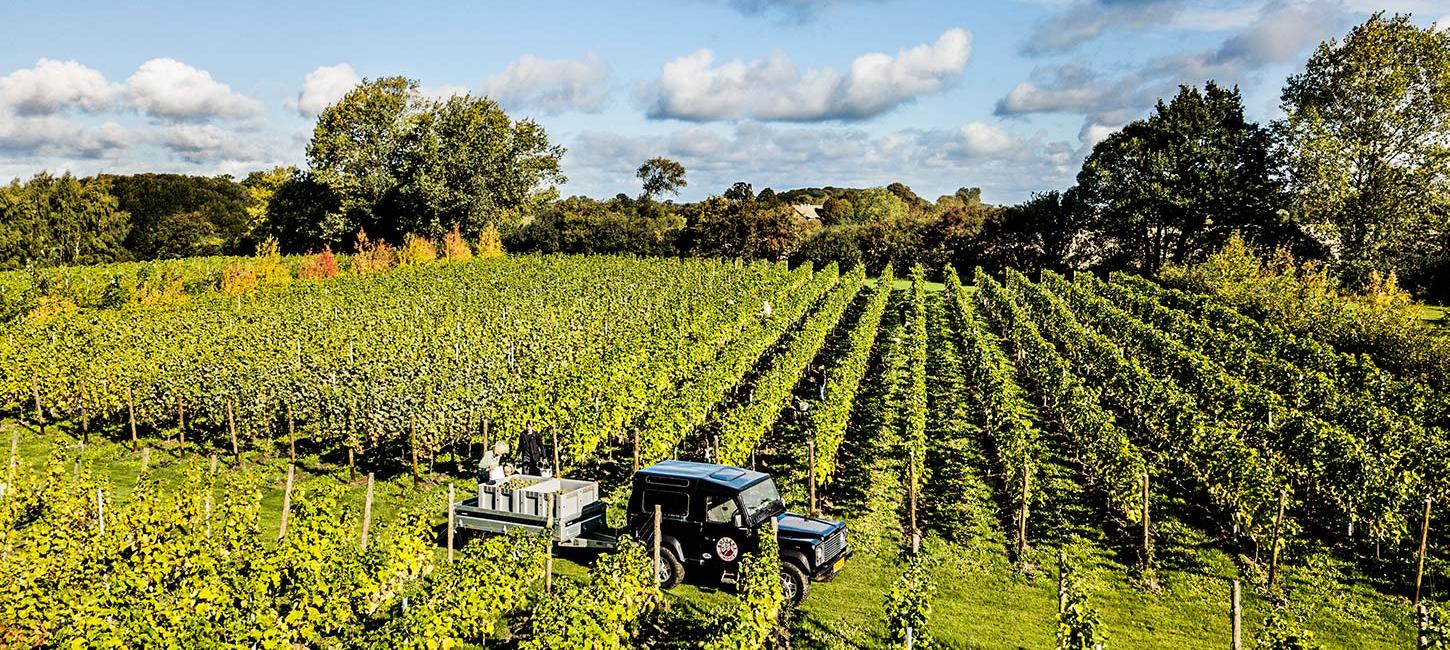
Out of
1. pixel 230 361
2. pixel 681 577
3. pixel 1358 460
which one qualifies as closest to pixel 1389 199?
pixel 1358 460

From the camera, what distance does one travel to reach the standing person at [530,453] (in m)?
14.1

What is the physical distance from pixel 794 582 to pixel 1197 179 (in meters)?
43.2

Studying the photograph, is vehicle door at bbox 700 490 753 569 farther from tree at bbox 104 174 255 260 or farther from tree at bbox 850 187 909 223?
tree at bbox 850 187 909 223

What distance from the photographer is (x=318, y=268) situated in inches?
1598

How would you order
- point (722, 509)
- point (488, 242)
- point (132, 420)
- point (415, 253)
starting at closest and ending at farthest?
1. point (722, 509)
2. point (132, 420)
3. point (415, 253)
4. point (488, 242)

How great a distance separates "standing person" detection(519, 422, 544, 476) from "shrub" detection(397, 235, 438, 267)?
3411 cm

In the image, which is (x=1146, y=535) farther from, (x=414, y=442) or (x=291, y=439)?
(x=291, y=439)

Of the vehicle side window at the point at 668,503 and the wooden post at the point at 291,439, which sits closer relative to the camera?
the vehicle side window at the point at 668,503

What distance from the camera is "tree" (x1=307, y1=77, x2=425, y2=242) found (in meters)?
49.7

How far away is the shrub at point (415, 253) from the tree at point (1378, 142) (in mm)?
43259

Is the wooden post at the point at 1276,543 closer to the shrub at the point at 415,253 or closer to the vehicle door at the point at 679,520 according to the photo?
the vehicle door at the point at 679,520

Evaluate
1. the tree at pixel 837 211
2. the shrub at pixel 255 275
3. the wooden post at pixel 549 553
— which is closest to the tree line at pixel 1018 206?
the shrub at pixel 255 275

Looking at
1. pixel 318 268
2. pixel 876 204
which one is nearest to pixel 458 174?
pixel 318 268

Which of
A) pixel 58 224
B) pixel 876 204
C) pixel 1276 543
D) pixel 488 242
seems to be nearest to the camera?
pixel 1276 543
